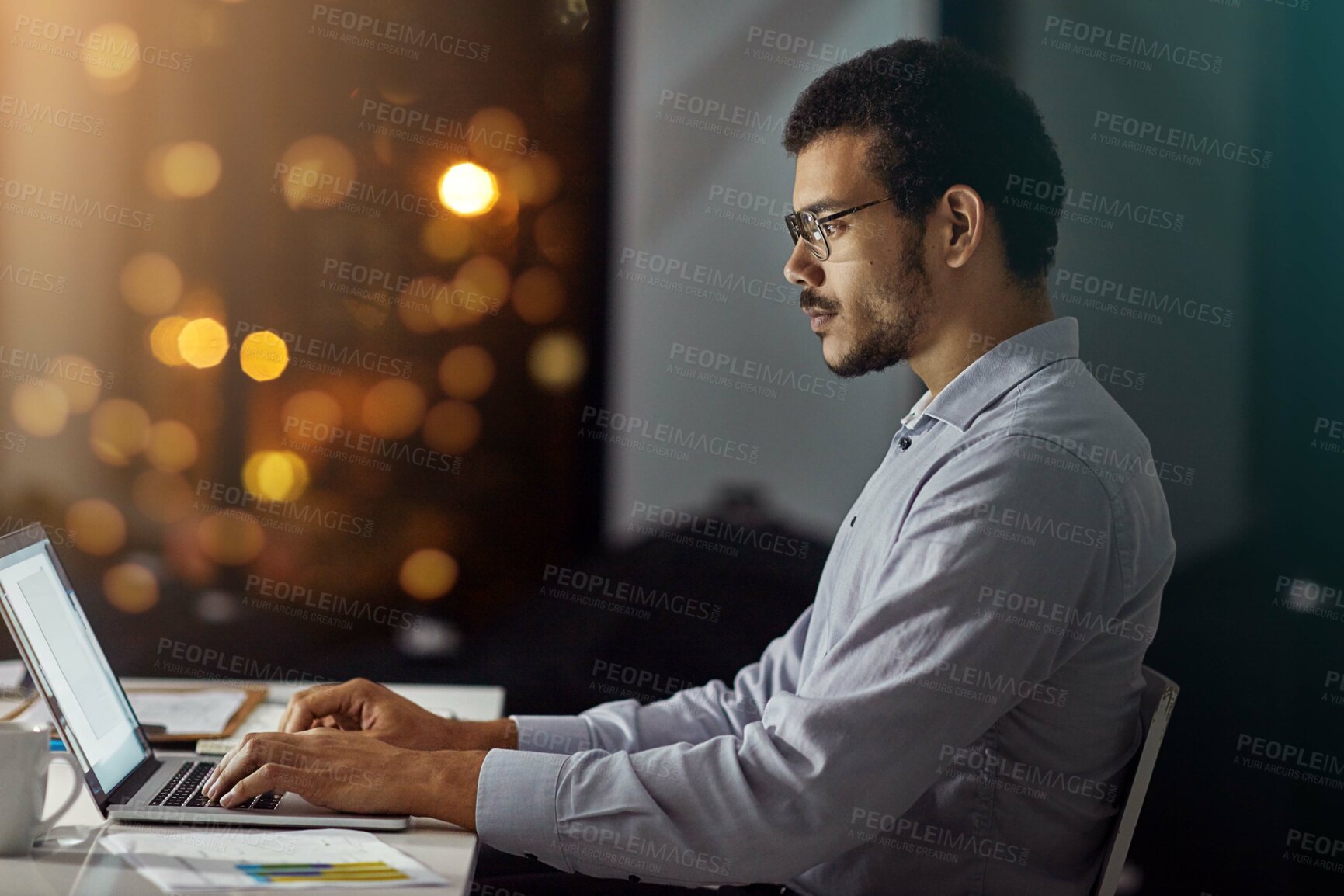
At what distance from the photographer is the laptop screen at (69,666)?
1.05m

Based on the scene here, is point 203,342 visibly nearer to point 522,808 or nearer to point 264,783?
point 264,783

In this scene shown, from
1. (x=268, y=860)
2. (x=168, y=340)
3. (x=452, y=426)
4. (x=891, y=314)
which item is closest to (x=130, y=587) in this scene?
(x=168, y=340)

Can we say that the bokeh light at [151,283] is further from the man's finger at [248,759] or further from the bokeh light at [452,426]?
the man's finger at [248,759]

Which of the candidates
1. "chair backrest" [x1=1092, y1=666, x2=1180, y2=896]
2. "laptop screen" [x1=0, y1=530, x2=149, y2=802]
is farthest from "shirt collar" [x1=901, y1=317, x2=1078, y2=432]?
"laptop screen" [x1=0, y1=530, x2=149, y2=802]

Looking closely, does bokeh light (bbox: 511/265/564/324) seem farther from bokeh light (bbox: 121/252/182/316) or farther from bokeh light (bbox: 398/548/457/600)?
bokeh light (bbox: 121/252/182/316)

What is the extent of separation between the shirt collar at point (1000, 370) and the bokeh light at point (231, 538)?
171 centimetres

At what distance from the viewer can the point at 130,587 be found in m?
2.40

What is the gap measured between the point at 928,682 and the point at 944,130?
78 centimetres

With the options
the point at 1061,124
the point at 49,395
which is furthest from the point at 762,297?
the point at 49,395

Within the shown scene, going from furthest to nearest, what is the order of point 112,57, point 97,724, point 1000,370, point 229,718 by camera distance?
point 112,57 < point 229,718 < point 1000,370 < point 97,724

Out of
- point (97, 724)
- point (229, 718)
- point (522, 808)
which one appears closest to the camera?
point (522, 808)

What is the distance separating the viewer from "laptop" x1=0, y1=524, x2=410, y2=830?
1044 mm

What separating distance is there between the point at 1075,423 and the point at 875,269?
0.38 metres

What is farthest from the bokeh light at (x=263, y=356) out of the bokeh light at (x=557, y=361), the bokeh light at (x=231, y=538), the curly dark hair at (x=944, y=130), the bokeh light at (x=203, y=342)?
the curly dark hair at (x=944, y=130)
